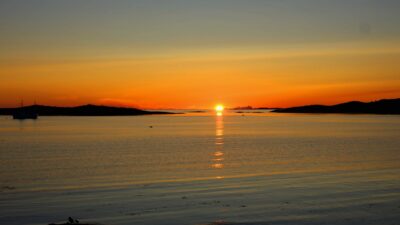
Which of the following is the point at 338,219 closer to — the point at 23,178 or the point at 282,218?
the point at 282,218

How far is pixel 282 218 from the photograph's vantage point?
59.0 feet

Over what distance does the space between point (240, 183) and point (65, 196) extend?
1013cm

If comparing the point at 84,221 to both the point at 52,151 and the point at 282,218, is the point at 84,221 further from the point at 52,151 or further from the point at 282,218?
the point at 52,151

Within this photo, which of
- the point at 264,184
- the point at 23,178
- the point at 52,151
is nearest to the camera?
the point at 264,184

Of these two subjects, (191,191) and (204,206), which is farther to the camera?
(191,191)

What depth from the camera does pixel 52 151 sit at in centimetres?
5238

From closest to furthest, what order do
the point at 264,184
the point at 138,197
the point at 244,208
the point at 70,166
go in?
the point at 244,208 < the point at 138,197 < the point at 264,184 < the point at 70,166

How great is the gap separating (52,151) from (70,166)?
1598 centimetres

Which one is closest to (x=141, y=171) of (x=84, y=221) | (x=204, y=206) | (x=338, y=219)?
(x=204, y=206)

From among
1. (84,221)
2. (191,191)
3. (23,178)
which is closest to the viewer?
(84,221)

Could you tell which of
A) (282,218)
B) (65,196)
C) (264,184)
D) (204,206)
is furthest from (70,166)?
(282,218)

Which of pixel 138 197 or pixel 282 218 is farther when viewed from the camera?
pixel 138 197

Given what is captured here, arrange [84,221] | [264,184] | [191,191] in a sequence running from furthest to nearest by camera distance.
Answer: [264,184] < [191,191] < [84,221]

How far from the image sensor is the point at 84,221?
17562 millimetres
